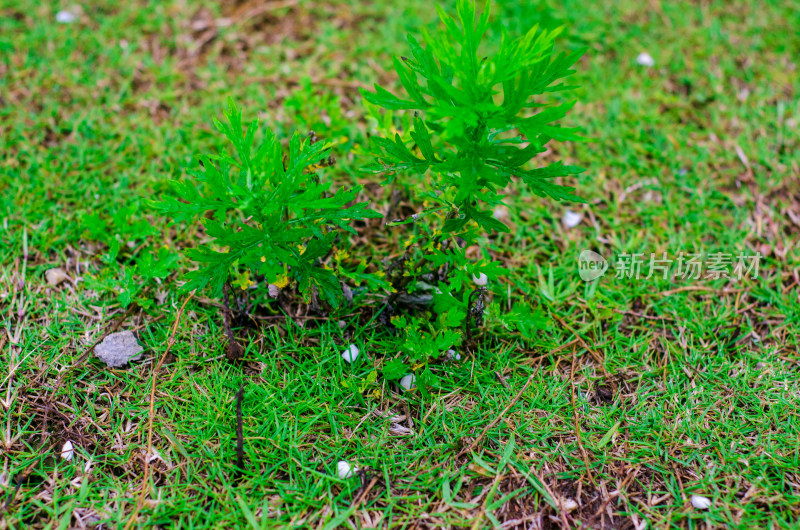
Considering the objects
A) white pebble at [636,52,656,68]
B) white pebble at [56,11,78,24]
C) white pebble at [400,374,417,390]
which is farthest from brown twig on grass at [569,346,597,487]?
white pebble at [56,11,78,24]

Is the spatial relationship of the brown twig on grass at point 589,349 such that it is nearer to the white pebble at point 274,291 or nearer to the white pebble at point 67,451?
the white pebble at point 274,291

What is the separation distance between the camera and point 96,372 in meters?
2.27

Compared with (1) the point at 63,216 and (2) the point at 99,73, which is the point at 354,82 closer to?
(2) the point at 99,73

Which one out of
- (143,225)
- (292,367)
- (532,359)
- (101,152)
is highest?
(101,152)

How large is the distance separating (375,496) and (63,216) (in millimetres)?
2040

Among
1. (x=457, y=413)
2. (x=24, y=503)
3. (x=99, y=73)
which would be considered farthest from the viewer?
(x=99, y=73)

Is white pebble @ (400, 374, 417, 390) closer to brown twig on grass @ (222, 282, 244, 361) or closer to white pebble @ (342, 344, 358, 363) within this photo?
white pebble @ (342, 344, 358, 363)

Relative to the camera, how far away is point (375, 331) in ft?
7.99

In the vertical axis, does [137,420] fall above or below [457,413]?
above

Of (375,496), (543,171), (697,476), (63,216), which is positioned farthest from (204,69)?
(697,476)

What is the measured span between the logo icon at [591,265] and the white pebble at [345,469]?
1.43 meters

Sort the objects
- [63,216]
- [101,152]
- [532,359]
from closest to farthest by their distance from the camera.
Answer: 1. [532,359]
2. [63,216]
3. [101,152]

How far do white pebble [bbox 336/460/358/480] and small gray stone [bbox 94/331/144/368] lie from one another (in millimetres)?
973

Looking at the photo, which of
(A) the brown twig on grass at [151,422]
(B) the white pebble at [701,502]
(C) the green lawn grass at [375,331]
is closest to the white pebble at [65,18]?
(C) the green lawn grass at [375,331]
